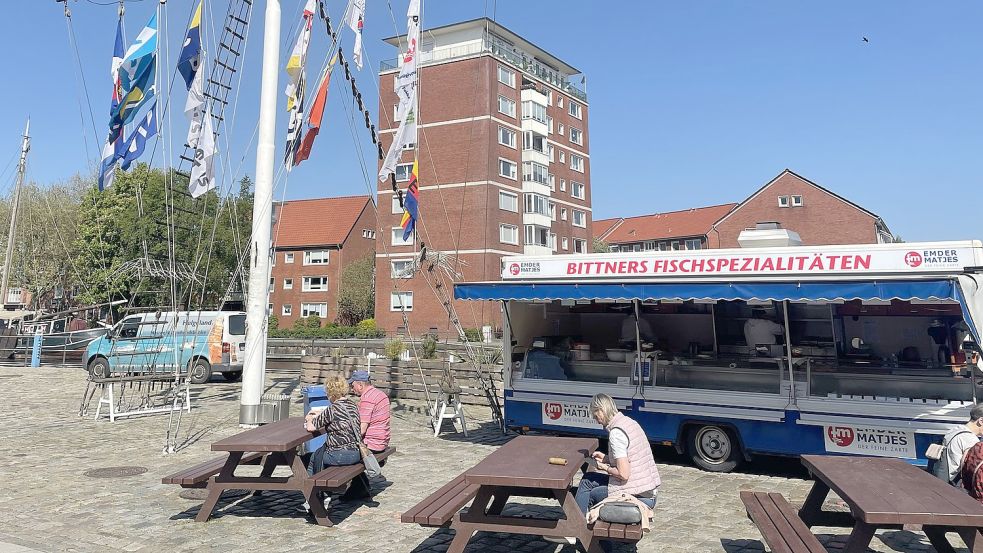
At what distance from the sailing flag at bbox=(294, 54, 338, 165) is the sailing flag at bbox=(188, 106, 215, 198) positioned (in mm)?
2141

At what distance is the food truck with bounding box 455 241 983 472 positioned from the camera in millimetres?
8203

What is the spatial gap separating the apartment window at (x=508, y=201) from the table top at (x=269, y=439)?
4493 cm

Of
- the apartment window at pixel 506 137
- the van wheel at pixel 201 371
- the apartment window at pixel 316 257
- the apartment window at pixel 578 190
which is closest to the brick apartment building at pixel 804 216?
the apartment window at pixel 578 190

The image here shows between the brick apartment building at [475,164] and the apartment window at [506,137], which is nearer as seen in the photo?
the brick apartment building at [475,164]

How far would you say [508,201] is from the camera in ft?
175

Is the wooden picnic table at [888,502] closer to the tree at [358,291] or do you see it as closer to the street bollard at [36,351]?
the street bollard at [36,351]

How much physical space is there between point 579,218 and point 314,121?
52.7m

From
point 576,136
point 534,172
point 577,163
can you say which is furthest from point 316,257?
point 576,136

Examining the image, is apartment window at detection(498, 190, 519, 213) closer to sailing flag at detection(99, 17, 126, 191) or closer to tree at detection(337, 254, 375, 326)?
tree at detection(337, 254, 375, 326)

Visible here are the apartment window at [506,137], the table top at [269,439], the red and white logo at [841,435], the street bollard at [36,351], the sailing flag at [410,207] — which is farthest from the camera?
the apartment window at [506,137]

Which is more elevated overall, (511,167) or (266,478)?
(511,167)

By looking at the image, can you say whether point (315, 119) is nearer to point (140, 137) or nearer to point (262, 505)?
point (140, 137)

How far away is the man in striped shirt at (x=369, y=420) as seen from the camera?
7.66 meters

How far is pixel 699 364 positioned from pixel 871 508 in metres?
5.62
